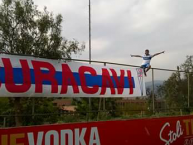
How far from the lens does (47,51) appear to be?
28.8 feet

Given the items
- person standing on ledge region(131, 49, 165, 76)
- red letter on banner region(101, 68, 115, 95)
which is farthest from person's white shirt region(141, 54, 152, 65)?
red letter on banner region(101, 68, 115, 95)

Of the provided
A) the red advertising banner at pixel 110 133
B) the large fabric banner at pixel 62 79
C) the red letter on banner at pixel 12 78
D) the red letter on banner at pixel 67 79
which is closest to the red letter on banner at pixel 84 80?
the large fabric banner at pixel 62 79

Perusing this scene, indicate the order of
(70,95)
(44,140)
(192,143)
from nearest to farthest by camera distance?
(44,140) → (70,95) → (192,143)

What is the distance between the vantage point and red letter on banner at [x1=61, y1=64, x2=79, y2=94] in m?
6.66

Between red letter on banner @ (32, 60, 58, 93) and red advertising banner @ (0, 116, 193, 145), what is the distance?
3.16 ft

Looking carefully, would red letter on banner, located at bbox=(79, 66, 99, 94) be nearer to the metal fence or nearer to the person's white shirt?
the metal fence

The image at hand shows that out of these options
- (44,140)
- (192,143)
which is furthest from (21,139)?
(192,143)

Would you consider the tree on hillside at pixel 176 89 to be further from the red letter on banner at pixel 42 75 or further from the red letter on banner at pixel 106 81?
the red letter on banner at pixel 42 75

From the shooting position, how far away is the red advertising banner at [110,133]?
212 inches

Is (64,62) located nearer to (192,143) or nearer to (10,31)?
(10,31)

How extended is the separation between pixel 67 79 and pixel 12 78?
1.48 m

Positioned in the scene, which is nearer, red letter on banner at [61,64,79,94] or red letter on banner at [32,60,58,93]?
red letter on banner at [32,60,58,93]

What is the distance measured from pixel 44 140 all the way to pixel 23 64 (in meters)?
1.74

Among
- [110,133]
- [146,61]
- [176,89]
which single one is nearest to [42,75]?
[110,133]
